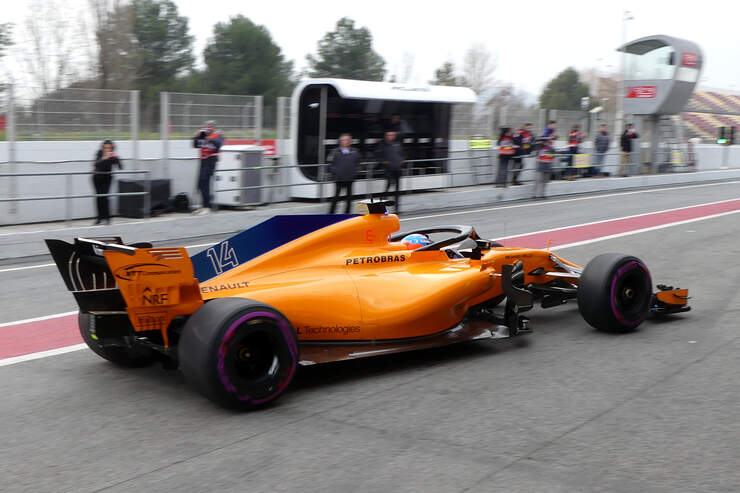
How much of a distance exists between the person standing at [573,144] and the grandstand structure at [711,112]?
20.6 metres

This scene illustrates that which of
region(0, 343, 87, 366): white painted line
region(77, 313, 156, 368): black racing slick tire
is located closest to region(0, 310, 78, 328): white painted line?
region(0, 343, 87, 366): white painted line

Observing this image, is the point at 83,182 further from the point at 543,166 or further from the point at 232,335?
the point at 543,166

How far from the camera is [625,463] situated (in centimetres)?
418

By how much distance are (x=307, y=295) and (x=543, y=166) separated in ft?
54.3

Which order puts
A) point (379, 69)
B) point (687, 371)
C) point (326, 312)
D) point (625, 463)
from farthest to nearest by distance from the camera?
point (379, 69) < point (687, 371) < point (326, 312) < point (625, 463)

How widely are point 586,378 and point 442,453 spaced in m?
1.88

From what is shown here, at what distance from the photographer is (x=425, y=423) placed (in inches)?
188

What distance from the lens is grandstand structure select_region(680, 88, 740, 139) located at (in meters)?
47.1

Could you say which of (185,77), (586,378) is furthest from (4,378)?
(185,77)

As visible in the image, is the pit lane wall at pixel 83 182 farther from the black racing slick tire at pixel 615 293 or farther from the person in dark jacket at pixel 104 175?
the black racing slick tire at pixel 615 293

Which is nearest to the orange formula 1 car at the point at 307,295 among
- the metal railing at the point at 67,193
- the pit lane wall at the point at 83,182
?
the metal railing at the point at 67,193

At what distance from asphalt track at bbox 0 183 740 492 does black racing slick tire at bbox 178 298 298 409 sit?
0.17 meters

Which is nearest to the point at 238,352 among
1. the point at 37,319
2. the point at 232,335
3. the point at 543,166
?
the point at 232,335

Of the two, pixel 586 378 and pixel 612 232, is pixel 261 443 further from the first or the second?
pixel 612 232
